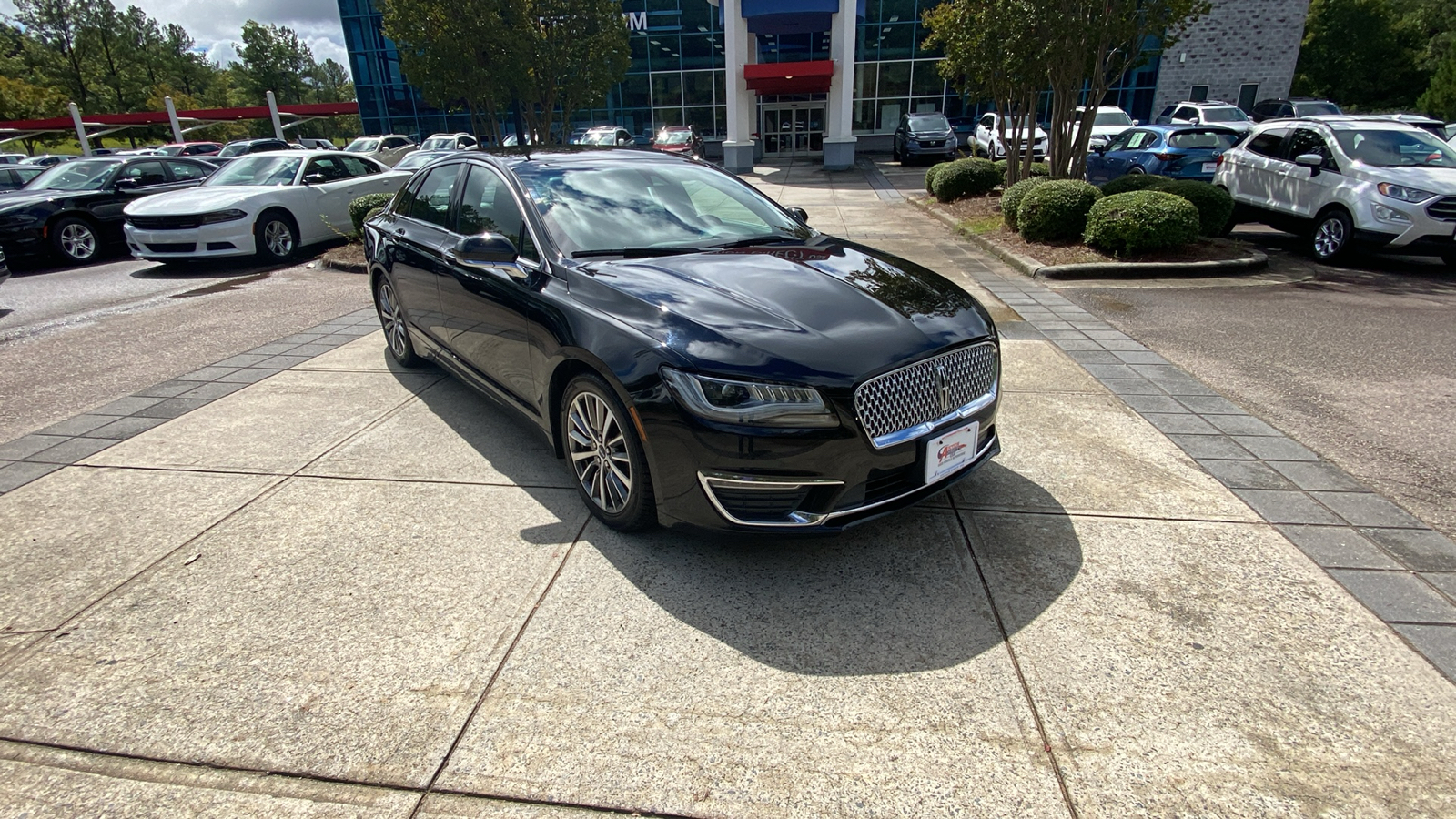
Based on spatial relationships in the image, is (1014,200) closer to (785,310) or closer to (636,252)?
(636,252)

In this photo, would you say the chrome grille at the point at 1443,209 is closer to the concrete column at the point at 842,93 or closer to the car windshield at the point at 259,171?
the car windshield at the point at 259,171

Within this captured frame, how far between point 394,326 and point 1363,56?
53261 mm

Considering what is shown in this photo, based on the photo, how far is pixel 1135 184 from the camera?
10.5 meters

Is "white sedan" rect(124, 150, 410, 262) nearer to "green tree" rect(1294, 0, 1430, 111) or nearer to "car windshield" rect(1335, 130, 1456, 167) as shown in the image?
"car windshield" rect(1335, 130, 1456, 167)

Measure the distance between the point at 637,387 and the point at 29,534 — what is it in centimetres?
311

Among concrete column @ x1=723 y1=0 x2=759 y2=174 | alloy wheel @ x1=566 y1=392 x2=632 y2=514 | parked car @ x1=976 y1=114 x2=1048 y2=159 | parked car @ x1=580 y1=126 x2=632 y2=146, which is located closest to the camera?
alloy wheel @ x1=566 y1=392 x2=632 y2=514

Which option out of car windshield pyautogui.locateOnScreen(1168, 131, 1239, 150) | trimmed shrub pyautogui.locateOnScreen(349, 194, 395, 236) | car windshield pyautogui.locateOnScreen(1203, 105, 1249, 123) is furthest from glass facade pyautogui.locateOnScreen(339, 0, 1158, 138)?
trimmed shrub pyautogui.locateOnScreen(349, 194, 395, 236)

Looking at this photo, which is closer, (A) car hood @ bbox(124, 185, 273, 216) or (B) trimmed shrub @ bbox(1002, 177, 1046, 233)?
(A) car hood @ bbox(124, 185, 273, 216)

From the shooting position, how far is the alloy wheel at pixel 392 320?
5590mm

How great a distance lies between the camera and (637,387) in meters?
2.93

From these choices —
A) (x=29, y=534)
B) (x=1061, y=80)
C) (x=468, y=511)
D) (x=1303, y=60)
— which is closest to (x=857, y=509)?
(x=468, y=511)

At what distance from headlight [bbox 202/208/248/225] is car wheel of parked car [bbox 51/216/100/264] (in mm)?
3076

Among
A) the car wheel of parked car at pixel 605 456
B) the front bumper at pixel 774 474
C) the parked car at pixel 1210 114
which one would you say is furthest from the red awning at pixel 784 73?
the front bumper at pixel 774 474

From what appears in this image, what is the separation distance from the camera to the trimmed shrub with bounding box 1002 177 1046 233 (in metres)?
11.0
